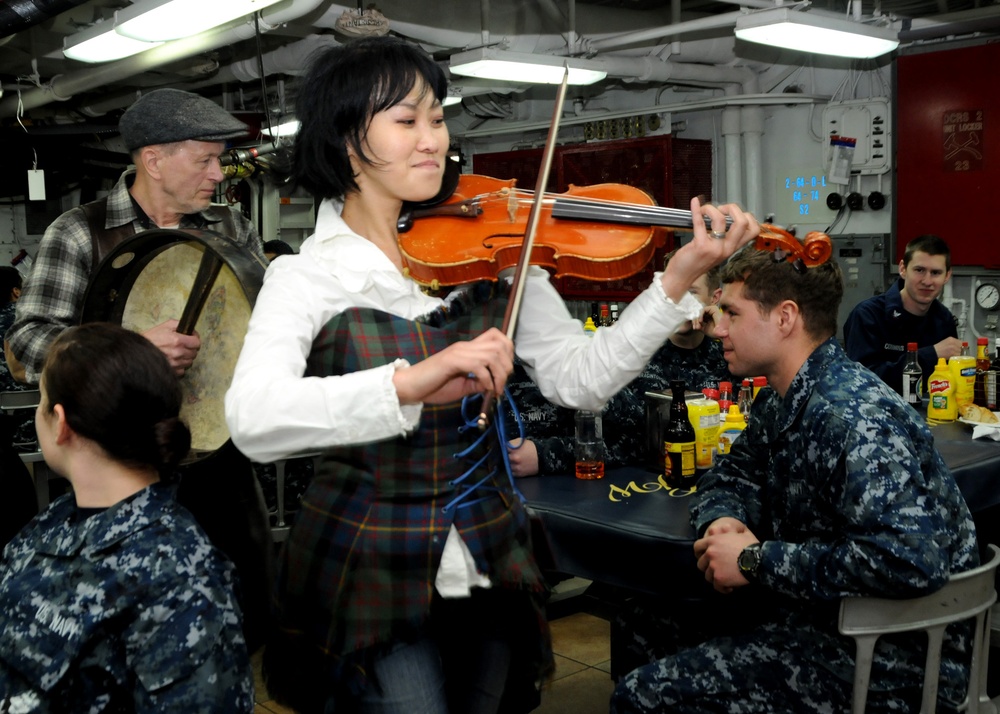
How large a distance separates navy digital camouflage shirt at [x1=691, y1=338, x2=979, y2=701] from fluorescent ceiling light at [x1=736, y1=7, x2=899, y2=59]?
3025 mm

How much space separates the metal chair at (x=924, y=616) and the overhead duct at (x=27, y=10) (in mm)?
4056

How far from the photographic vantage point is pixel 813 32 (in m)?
4.98

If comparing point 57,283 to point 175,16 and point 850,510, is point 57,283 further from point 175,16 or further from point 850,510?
point 175,16

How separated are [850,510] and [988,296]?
5.04 m

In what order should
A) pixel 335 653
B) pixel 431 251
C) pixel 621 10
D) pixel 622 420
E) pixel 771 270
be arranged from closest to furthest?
pixel 335 653
pixel 431 251
pixel 771 270
pixel 622 420
pixel 621 10

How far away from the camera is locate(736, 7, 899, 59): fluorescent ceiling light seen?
471cm

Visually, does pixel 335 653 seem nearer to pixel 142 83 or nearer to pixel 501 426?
pixel 501 426

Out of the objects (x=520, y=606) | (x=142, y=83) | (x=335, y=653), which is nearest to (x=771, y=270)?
(x=520, y=606)

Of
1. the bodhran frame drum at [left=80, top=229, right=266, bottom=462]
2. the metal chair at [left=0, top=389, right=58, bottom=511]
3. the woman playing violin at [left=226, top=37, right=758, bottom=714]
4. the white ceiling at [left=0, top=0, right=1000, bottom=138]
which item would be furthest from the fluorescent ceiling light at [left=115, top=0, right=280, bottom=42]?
the woman playing violin at [left=226, top=37, right=758, bottom=714]

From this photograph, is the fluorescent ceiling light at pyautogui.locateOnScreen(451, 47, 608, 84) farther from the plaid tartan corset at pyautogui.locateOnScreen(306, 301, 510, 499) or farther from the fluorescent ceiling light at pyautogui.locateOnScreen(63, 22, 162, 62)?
the plaid tartan corset at pyautogui.locateOnScreen(306, 301, 510, 499)

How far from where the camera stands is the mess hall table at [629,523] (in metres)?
2.23

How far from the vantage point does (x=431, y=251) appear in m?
1.63

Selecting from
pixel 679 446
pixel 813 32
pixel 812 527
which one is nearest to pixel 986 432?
pixel 679 446

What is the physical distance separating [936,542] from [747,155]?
6.37m
